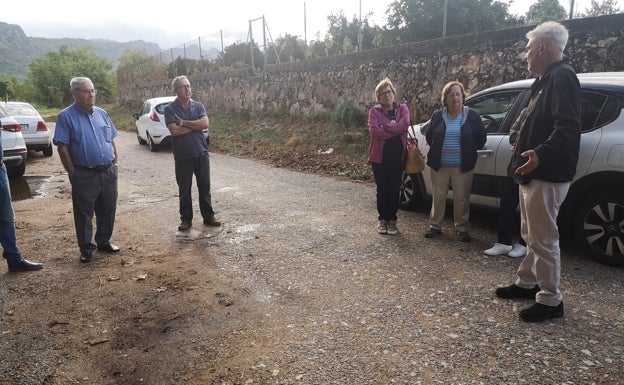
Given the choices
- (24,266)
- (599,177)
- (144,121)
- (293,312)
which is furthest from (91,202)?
(144,121)

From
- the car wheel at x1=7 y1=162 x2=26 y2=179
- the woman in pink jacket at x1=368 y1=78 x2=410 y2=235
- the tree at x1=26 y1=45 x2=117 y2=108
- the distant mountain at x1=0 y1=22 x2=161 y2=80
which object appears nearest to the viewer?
the woman in pink jacket at x1=368 y1=78 x2=410 y2=235

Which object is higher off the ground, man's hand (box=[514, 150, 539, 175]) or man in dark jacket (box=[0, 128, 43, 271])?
man's hand (box=[514, 150, 539, 175])

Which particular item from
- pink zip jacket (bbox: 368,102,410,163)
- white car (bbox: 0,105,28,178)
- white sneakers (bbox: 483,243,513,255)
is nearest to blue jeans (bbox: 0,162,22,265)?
pink zip jacket (bbox: 368,102,410,163)

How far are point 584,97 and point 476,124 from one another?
0.96 m

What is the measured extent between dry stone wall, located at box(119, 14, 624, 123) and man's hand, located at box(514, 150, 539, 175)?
5265 millimetres

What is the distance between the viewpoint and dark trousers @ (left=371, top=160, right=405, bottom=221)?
473cm

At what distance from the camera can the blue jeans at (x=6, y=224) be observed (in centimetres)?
400

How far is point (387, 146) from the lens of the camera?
4660 millimetres

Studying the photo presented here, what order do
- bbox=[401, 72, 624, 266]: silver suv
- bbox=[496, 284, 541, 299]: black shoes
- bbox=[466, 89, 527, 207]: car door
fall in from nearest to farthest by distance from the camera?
bbox=[496, 284, 541, 299]: black shoes → bbox=[401, 72, 624, 266]: silver suv → bbox=[466, 89, 527, 207]: car door

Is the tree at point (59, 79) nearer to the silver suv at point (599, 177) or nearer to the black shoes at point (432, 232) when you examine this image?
the black shoes at point (432, 232)

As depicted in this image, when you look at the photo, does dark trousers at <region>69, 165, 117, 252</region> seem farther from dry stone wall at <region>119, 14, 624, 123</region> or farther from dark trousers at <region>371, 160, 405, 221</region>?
dry stone wall at <region>119, 14, 624, 123</region>

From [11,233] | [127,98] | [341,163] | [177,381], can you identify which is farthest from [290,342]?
[127,98]

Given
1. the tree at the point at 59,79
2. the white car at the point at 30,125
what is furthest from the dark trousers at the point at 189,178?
the tree at the point at 59,79

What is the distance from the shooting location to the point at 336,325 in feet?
9.83
